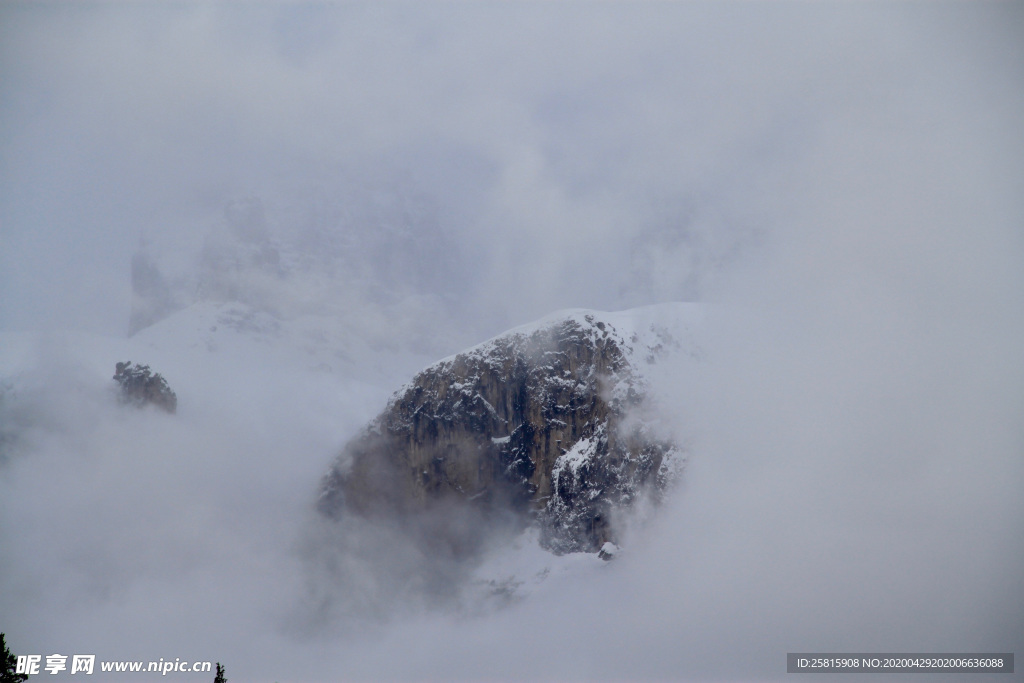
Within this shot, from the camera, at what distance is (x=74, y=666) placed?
389 feet

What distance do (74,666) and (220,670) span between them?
46.8 metres

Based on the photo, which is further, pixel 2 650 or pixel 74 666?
pixel 74 666

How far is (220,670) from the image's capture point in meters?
80.8

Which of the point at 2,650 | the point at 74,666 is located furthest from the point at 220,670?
the point at 74,666

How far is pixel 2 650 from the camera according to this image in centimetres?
8062

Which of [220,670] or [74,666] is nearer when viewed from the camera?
A: [220,670]

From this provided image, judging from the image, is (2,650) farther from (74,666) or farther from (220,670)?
(74,666)

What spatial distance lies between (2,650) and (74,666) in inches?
1616

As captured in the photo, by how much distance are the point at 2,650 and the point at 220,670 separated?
1584 cm
